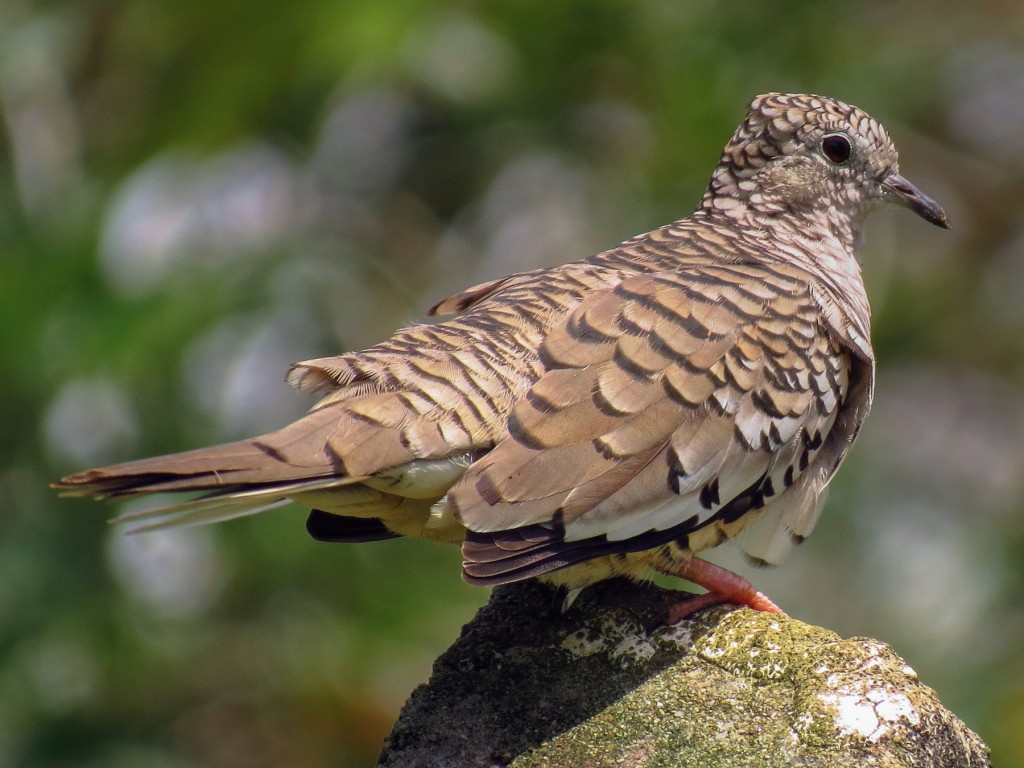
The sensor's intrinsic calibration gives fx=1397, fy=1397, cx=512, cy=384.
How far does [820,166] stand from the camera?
17.3 feet

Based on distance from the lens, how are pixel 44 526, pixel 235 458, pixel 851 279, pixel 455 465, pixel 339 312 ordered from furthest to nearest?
pixel 339 312 < pixel 44 526 < pixel 851 279 < pixel 455 465 < pixel 235 458

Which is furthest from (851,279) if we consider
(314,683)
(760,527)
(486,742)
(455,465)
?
(314,683)

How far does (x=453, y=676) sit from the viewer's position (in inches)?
160

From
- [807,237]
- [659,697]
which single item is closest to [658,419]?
[659,697]

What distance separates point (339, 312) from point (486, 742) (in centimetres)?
515

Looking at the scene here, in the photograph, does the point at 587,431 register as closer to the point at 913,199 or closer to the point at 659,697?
the point at 659,697

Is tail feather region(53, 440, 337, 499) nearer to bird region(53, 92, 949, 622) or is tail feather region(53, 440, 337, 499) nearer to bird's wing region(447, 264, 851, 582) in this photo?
bird region(53, 92, 949, 622)

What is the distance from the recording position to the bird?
3.77 meters

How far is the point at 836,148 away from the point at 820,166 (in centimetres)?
9

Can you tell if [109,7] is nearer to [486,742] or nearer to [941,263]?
[941,263]

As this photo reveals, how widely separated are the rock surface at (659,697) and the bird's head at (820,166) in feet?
5.97

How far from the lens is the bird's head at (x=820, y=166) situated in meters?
5.25

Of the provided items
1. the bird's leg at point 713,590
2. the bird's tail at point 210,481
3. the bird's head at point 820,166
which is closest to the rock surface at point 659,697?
the bird's leg at point 713,590

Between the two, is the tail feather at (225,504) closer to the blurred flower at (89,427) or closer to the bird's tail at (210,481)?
the bird's tail at (210,481)
